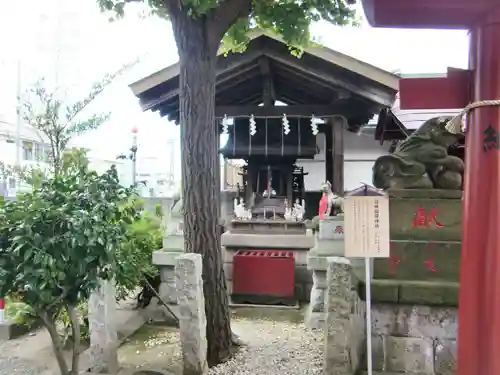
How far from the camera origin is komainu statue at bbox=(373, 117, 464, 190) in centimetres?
422

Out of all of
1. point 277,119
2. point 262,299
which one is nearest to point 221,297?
point 262,299

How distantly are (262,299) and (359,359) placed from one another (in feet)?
10.2

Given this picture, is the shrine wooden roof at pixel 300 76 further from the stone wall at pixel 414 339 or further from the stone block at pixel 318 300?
the stone wall at pixel 414 339

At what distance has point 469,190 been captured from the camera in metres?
2.35

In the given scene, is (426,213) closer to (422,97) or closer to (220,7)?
(422,97)

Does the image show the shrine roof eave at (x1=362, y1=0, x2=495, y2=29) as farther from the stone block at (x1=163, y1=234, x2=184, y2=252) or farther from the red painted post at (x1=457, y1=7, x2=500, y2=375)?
the stone block at (x1=163, y1=234, x2=184, y2=252)

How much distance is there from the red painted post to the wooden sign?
3.50ft

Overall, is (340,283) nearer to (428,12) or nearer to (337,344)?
(337,344)

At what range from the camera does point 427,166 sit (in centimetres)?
430

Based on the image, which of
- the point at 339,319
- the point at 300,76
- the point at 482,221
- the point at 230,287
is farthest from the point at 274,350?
the point at 300,76

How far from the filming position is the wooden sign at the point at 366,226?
3443mm

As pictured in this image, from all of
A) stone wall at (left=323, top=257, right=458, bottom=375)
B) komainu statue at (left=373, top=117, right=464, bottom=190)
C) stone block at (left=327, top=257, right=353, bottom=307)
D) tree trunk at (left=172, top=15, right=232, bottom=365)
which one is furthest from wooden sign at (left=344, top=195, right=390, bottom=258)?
tree trunk at (left=172, top=15, right=232, bottom=365)

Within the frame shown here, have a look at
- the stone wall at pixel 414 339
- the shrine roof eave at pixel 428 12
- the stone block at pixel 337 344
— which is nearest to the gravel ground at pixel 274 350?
the stone block at pixel 337 344

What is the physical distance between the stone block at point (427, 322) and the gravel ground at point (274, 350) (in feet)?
3.15
